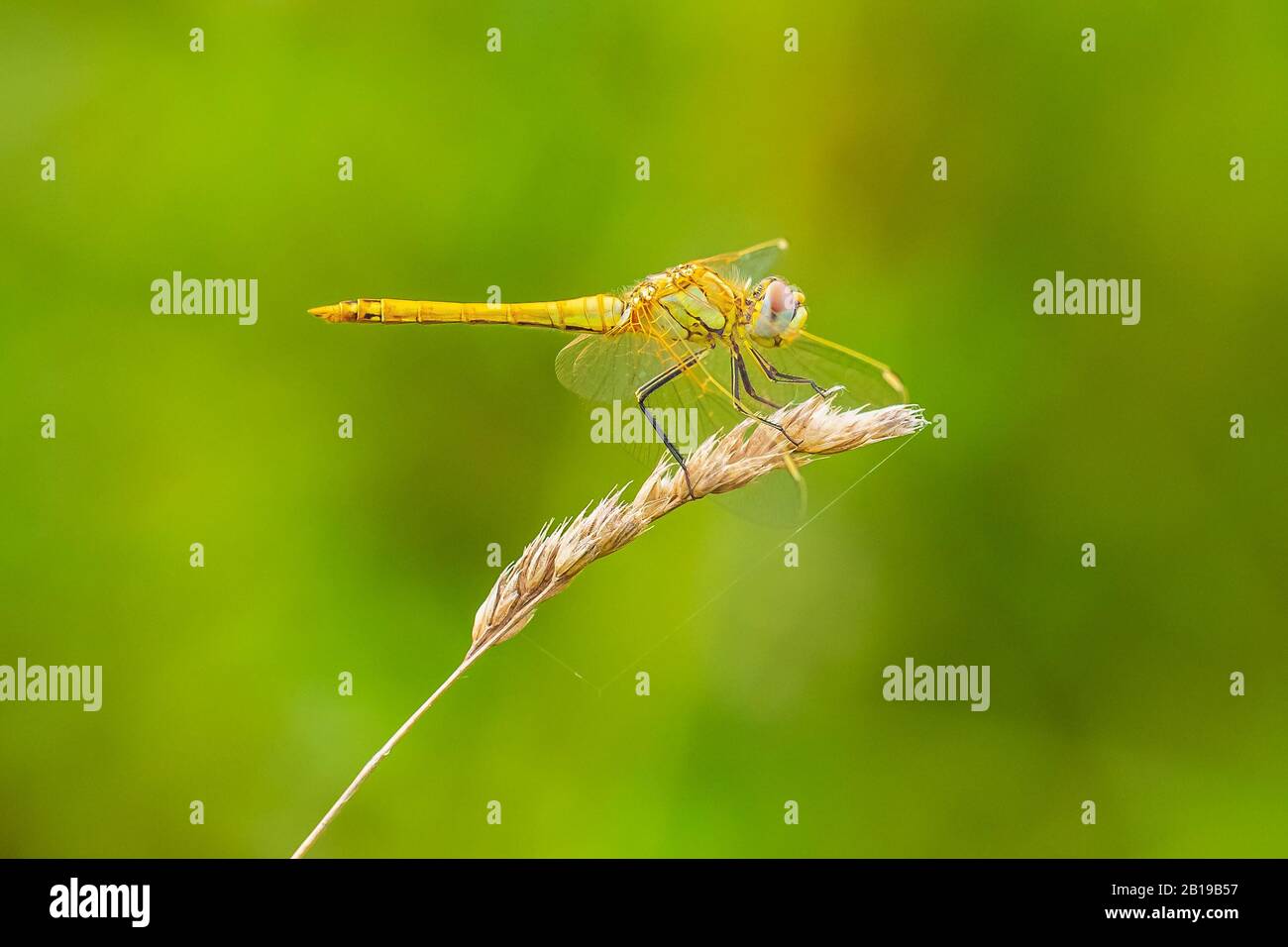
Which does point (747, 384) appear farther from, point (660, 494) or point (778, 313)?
point (660, 494)

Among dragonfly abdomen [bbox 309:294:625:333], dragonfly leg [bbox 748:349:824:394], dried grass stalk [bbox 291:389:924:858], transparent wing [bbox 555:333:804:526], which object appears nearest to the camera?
dried grass stalk [bbox 291:389:924:858]

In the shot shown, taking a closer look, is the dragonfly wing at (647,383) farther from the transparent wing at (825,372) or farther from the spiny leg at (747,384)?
the transparent wing at (825,372)

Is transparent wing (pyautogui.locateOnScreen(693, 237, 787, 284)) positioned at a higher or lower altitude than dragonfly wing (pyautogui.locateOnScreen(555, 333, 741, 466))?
higher

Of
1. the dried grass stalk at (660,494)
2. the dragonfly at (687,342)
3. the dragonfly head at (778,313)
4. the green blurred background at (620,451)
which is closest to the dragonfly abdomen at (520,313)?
the dragonfly at (687,342)

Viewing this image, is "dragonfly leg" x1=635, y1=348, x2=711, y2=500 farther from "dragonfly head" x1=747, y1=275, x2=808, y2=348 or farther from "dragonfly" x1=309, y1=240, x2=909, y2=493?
"dragonfly head" x1=747, y1=275, x2=808, y2=348

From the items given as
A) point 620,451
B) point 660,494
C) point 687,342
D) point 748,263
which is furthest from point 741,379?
point 660,494

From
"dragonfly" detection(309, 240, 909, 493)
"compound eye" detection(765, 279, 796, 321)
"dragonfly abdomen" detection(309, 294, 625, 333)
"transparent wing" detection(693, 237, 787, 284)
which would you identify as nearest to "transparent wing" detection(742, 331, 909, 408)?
"dragonfly" detection(309, 240, 909, 493)
